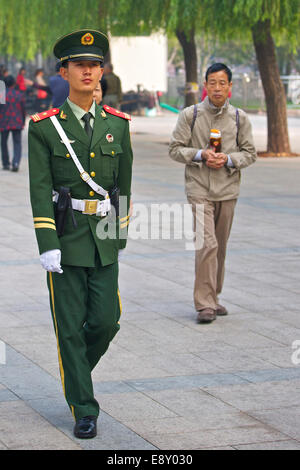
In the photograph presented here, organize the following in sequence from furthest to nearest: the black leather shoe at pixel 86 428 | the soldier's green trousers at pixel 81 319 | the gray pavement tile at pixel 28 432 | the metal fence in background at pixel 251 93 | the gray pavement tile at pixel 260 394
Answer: the metal fence in background at pixel 251 93, the gray pavement tile at pixel 260 394, the soldier's green trousers at pixel 81 319, the black leather shoe at pixel 86 428, the gray pavement tile at pixel 28 432

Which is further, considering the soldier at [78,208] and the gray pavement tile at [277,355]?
the gray pavement tile at [277,355]

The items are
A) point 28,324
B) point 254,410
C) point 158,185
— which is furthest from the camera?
point 158,185

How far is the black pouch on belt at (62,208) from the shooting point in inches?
193

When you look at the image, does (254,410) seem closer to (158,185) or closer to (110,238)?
(110,238)

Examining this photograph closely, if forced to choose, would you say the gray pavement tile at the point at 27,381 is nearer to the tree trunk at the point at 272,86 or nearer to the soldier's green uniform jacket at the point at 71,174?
the soldier's green uniform jacket at the point at 71,174

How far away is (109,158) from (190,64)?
2238 cm

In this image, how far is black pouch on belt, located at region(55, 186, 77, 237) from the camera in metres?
4.90

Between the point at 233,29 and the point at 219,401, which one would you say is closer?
the point at 219,401

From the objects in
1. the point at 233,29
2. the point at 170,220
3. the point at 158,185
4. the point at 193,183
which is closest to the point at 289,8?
the point at 233,29

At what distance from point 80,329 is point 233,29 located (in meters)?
16.3

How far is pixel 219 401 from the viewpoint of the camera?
5.42 meters

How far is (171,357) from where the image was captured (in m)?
6.30

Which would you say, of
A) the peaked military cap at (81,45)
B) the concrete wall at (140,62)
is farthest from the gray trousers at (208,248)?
the concrete wall at (140,62)

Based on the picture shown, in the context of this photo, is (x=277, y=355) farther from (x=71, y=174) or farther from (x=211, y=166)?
(x=71, y=174)
